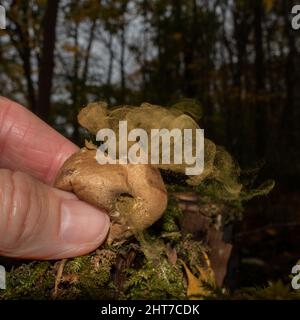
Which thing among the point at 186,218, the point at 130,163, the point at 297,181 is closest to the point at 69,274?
the point at 130,163

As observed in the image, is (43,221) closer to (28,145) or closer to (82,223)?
(82,223)

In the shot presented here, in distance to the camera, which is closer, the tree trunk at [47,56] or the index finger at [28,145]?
the index finger at [28,145]

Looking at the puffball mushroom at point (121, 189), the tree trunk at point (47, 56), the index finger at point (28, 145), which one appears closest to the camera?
the puffball mushroom at point (121, 189)

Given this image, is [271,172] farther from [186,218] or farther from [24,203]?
[24,203]

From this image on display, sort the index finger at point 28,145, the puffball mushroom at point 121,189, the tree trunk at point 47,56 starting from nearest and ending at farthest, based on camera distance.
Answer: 1. the puffball mushroom at point 121,189
2. the index finger at point 28,145
3. the tree trunk at point 47,56

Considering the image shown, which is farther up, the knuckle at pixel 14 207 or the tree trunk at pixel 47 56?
the tree trunk at pixel 47 56

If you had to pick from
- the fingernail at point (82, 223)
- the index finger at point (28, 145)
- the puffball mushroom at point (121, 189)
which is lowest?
the fingernail at point (82, 223)

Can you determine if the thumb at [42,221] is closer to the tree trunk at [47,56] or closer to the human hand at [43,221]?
the human hand at [43,221]

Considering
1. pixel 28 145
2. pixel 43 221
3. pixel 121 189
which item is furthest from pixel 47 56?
pixel 121 189

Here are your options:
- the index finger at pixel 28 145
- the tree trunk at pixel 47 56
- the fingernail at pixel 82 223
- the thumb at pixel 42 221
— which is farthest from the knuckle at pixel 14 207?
the tree trunk at pixel 47 56
